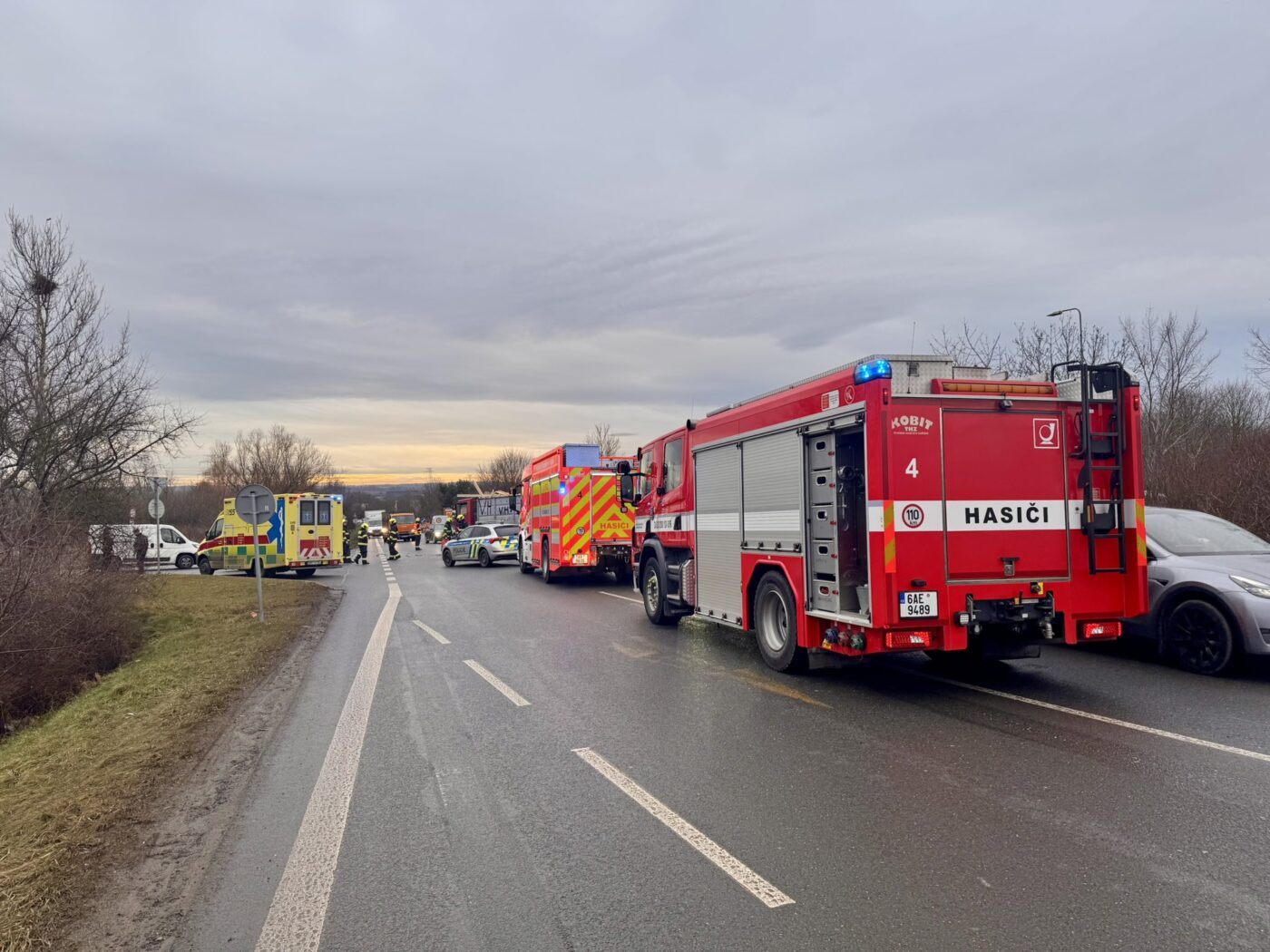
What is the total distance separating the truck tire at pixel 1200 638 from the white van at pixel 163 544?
18.1 metres

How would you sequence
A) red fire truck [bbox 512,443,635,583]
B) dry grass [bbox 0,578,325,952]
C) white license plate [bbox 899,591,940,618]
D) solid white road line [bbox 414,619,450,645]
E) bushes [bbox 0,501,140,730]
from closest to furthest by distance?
dry grass [bbox 0,578,325,952], white license plate [bbox 899,591,940,618], bushes [bbox 0,501,140,730], solid white road line [bbox 414,619,450,645], red fire truck [bbox 512,443,635,583]

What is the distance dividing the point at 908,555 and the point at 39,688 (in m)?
10.4

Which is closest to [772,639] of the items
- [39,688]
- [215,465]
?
[39,688]

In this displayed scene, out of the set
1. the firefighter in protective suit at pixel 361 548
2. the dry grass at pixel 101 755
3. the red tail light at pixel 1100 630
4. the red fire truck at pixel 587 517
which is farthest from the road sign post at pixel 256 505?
the firefighter in protective suit at pixel 361 548

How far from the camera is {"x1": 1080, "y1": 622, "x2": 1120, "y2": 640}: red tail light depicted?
24.1ft

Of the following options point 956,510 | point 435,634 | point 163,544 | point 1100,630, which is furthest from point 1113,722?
point 163,544

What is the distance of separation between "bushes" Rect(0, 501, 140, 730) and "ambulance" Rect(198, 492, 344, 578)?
1290 cm

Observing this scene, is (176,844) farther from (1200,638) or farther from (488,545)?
(488,545)

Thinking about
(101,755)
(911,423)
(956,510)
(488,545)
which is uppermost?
(911,423)

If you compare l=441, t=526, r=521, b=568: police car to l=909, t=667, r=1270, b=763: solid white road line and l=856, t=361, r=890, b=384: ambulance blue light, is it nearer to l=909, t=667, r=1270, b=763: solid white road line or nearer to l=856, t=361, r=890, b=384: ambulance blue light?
l=909, t=667, r=1270, b=763: solid white road line

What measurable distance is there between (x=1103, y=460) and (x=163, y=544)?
3766 cm

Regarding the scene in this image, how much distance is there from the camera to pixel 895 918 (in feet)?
11.3

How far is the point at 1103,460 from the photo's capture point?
7523mm

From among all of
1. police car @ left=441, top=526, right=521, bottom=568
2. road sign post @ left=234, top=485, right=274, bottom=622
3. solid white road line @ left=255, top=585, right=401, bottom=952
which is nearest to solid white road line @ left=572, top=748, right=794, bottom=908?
solid white road line @ left=255, top=585, right=401, bottom=952
